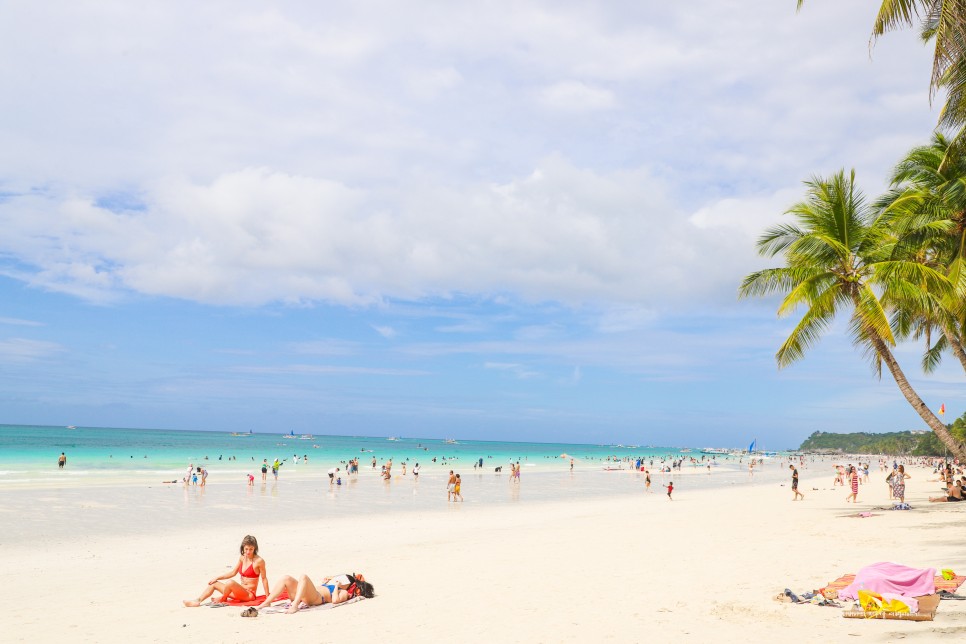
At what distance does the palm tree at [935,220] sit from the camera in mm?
15125

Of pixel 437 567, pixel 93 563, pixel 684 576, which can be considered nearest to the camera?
pixel 684 576

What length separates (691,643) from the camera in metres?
6.89

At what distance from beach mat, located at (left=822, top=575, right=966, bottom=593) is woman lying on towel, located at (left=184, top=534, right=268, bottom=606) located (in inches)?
303

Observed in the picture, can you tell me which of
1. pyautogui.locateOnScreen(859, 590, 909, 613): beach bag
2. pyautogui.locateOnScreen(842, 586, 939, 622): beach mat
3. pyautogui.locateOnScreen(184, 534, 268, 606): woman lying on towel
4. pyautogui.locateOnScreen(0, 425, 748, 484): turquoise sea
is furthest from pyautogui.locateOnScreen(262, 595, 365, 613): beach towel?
pyautogui.locateOnScreen(0, 425, 748, 484): turquoise sea

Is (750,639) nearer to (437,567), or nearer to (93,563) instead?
(437,567)

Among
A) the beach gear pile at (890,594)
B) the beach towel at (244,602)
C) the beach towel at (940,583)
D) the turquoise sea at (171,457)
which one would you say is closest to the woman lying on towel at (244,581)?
the beach towel at (244,602)

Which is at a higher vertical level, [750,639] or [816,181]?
[816,181]

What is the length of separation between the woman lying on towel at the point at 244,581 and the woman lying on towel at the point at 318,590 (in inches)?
14.6

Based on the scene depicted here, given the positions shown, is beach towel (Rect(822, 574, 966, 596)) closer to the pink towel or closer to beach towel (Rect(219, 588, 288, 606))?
the pink towel

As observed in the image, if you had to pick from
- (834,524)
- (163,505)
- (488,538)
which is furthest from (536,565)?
(163,505)

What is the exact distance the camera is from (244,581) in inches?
367

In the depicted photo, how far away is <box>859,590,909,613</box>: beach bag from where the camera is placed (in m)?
7.30

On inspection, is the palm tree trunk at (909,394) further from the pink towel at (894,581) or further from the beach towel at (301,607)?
the beach towel at (301,607)

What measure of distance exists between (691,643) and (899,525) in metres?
11.1
